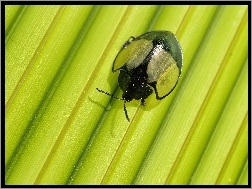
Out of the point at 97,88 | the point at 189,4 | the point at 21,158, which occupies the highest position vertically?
the point at 189,4

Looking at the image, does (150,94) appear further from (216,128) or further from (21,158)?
(21,158)

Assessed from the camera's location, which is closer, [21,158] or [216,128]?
[21,158]

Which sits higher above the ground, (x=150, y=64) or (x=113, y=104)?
(x=150, y=64)

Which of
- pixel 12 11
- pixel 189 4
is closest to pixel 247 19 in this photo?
pixel 189 4
